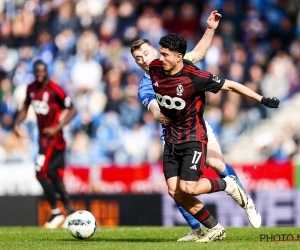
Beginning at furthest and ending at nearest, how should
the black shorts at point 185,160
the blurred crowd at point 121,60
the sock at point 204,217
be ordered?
1. the blurred crowd at point 121,60
2. the sock at point 204,217
3. the black shorts at point 185,160

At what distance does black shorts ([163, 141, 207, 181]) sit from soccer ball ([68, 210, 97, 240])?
1.33 meters

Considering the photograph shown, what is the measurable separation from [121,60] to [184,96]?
10552 mm

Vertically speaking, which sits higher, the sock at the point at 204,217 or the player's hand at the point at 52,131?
the player's hand at the point at 52,131

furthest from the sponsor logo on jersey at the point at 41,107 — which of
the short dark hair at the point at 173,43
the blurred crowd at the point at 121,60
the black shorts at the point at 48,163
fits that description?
the short dark hair at the point at 173,43

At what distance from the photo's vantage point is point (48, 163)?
527 inches

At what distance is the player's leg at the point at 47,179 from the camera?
13.3 metres

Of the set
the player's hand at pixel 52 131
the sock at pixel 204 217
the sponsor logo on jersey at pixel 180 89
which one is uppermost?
the sponsor logo on jersey at pixel 180 89

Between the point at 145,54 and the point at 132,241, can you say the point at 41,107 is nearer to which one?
the point at 145,54

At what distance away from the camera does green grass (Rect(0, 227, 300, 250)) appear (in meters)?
8.50

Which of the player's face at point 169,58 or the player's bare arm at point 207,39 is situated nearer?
the player's face at point 169,58

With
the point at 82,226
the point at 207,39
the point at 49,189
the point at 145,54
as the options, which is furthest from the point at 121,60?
the point at 82,226

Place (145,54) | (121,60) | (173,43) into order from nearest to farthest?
(173,43) < (145,54) < (121,60)

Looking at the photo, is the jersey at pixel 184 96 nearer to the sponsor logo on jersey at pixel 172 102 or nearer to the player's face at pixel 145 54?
the sponsor logo on jersey at pixel 172 102

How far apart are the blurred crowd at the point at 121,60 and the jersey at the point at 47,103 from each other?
346cm
